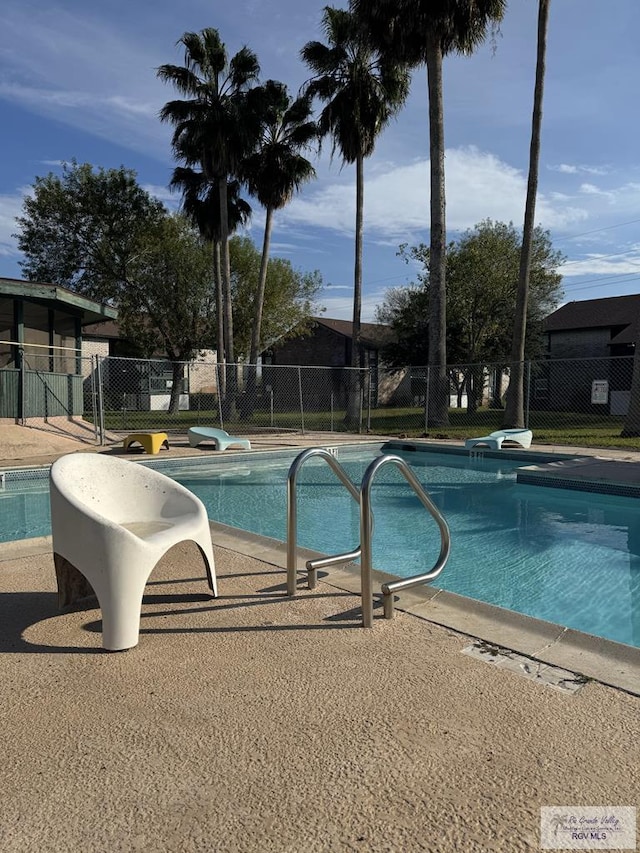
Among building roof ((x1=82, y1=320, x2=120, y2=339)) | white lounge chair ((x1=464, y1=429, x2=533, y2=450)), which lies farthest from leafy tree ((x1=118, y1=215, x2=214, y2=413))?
white lounge chair ((x1=464, y1=429, x2=533, y2=450))

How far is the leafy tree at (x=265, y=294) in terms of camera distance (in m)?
26.9

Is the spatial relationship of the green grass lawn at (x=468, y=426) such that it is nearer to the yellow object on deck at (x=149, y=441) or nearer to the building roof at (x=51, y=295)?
the building roof at (x=51, y=295)

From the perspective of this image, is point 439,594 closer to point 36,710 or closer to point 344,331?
point 36,710

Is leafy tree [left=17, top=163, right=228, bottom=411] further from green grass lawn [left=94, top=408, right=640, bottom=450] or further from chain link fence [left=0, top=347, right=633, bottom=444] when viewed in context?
green grass lawn [left=94, top=408, right=640, bottom=450]

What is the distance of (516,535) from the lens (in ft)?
21.5

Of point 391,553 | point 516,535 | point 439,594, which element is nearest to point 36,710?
point 439,594

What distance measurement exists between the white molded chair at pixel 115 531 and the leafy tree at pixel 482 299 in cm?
1997

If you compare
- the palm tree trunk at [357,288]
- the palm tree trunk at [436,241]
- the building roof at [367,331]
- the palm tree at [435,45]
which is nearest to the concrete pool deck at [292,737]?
the palm tree trunk at [436,241]

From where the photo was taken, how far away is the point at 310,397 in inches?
1267

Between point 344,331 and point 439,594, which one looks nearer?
point 439,594

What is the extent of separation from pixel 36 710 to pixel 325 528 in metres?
4.70

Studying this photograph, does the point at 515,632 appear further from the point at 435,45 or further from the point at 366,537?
the point at 435,45

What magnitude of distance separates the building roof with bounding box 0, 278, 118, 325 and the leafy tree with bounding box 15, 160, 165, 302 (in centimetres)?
985

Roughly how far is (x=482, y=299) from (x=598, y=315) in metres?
7.98
